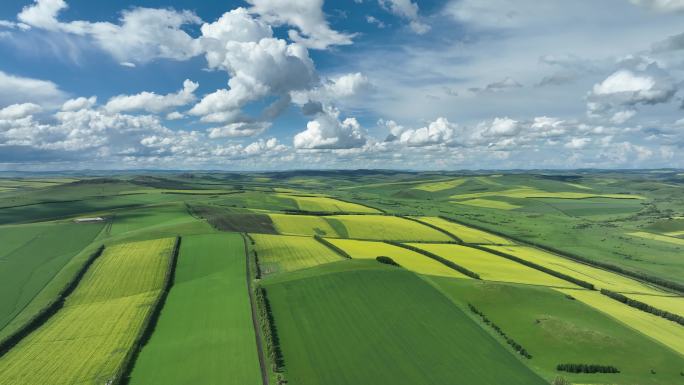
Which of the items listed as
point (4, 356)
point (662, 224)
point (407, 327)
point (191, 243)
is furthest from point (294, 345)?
point (662, 224)

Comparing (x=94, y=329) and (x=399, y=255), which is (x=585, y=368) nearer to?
(x=399, y=255)

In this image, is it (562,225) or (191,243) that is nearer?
(191,243)

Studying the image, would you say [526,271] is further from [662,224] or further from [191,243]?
[662,224]

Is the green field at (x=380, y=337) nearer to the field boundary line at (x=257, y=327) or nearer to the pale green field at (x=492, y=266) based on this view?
the field boundary line at (x=257, y=327)

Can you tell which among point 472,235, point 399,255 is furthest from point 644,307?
point 472,235

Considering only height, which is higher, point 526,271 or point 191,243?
point 191,243
